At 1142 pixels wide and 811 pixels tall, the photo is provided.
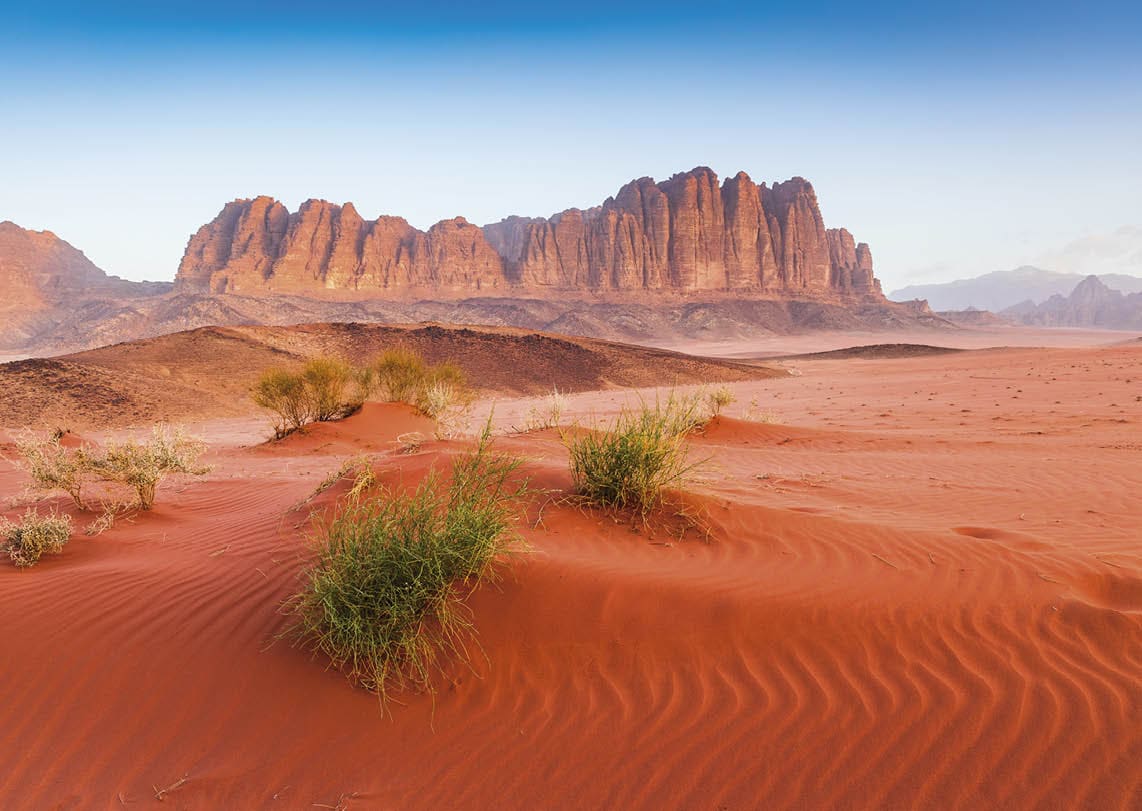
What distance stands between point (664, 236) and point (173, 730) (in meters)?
121

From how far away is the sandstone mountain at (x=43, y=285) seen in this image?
94125 millimetres

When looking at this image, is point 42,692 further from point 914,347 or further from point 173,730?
point 914,347

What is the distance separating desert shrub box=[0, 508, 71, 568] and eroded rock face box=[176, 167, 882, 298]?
11117 cm

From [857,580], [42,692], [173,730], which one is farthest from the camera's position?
[857,580]

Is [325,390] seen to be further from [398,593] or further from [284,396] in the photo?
[398,593]

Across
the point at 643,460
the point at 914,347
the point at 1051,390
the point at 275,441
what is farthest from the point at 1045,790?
the point at 914,347

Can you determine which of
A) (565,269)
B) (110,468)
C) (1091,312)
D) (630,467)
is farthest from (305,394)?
(1091,312)

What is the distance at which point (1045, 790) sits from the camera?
249 centimetres

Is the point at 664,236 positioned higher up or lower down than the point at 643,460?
higher up

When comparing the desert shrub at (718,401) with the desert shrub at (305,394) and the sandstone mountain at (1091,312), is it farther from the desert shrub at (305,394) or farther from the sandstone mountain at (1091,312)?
the sandstone mountain at (1091,312)

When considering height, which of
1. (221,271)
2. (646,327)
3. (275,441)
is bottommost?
(275,441)

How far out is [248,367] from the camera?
32625 millimetres

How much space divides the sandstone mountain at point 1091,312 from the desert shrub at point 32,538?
199 meters

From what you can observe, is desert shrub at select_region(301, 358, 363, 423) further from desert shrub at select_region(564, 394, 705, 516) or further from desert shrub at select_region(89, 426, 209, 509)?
desert shrub at select_region(564, 394, 705, 516)
